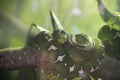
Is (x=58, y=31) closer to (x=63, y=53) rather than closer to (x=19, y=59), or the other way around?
(x=63, y=53)

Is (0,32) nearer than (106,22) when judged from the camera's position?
Yes

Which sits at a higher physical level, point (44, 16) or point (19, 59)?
point (44, 16)

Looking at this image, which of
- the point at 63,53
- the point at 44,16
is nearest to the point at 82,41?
the point at 63,53

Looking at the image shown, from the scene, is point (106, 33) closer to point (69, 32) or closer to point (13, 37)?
point (69, 32)

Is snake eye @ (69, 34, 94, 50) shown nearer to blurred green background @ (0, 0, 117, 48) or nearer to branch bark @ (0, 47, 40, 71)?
blurred green background @ (0, 0, 117, 48)

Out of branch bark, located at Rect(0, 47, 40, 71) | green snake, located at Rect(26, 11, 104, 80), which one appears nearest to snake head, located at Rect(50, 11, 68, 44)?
green snake, located at Rect(26, 11, 104, 80)

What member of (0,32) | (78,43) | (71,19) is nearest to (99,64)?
(78,43)
